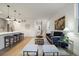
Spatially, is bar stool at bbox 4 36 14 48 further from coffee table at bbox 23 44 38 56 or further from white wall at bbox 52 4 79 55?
white wall at bbox 52 4 79 55

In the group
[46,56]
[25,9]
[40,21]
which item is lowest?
[46,56]

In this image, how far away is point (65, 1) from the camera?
268 cm

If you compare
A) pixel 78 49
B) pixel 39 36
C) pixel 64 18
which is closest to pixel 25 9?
pixel 39 36

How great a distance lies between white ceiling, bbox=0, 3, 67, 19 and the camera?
293 centimetres

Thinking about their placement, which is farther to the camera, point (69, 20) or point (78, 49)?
point (69, 20)

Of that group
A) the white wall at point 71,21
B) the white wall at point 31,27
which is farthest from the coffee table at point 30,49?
the white wall at point 71,21

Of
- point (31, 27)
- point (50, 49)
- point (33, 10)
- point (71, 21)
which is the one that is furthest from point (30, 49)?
point (71, 21)

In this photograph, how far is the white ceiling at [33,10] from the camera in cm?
293

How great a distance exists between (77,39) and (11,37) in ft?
6.20

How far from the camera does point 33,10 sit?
3.26 metres

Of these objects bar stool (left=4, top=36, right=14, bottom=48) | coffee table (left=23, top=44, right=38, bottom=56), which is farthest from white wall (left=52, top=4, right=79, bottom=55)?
bar stool (left=4, top=36, right=14, bottom=48)

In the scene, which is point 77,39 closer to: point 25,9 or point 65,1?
point 65,1

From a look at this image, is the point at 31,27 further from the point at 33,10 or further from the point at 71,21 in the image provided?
the point at 71,21

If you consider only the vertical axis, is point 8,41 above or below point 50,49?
above
